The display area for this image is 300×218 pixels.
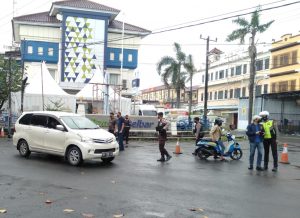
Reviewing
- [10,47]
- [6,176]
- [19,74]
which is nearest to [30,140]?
[6,176]

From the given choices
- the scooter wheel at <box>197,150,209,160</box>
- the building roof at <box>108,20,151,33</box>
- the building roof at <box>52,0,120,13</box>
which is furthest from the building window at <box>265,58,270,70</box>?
the scooter wheel at <box>197,150,209,160</box>

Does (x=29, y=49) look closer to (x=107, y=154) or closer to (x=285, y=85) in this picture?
(x=285, y=85)

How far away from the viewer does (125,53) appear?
60.7 m

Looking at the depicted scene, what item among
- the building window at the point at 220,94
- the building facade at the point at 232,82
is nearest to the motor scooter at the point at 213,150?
the building facade at the point at 232,82

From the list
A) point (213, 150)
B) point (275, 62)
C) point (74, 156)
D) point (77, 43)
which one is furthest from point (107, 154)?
point (275, 62)

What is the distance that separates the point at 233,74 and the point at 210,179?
5529cm

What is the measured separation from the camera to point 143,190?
923cm

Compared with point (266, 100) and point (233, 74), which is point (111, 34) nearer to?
point (233, 74)

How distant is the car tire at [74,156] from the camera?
12891 millimetres

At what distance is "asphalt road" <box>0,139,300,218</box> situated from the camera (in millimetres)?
7355

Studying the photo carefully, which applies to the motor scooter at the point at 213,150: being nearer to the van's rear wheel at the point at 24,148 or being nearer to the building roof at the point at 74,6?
the van's rear wheel at the point at 24,148

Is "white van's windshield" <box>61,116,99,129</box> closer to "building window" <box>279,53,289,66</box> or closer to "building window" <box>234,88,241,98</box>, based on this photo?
"building window" <box>279,53,289,66</box>

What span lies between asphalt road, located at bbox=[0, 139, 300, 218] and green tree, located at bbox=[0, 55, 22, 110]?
1622 cm

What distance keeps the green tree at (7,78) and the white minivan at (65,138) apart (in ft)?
47.9
